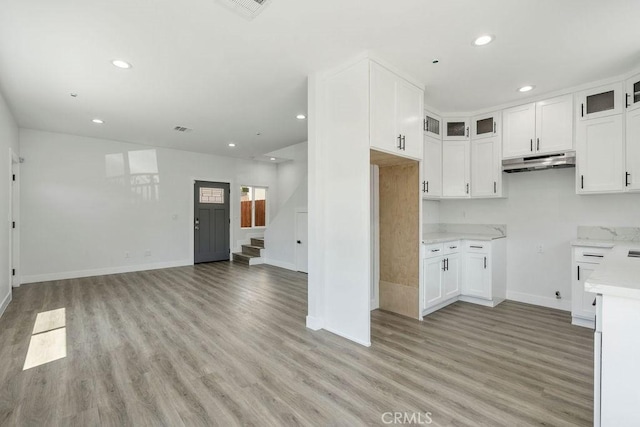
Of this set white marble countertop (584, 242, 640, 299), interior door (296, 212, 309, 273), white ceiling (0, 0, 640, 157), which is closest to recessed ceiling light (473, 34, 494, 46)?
white ceiling (0, 0, 640, 157)

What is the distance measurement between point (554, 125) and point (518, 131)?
0.38 meters

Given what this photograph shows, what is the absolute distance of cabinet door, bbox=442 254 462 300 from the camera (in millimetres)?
3930

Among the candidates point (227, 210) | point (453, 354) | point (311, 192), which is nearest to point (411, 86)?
point (311, 192)

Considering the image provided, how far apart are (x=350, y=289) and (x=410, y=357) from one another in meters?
0.79

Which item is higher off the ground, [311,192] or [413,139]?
[413,139]

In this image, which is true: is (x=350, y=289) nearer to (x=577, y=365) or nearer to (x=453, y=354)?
(x=453, y=354)

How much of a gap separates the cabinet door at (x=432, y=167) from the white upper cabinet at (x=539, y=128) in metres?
0.84

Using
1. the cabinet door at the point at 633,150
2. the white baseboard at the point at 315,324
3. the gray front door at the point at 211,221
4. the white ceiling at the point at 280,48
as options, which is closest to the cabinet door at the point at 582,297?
the cabinet door at the point at 633,150

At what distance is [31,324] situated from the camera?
3.43 m

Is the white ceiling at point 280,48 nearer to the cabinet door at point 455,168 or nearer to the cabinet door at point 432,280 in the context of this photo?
the cabinet door at point 455,168

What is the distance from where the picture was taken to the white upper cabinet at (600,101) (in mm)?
3287

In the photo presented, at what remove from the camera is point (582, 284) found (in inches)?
131

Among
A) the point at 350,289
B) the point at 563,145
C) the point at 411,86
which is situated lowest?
the point at 350,289

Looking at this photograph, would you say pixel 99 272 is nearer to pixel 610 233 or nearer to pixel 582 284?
pixel 582 284
